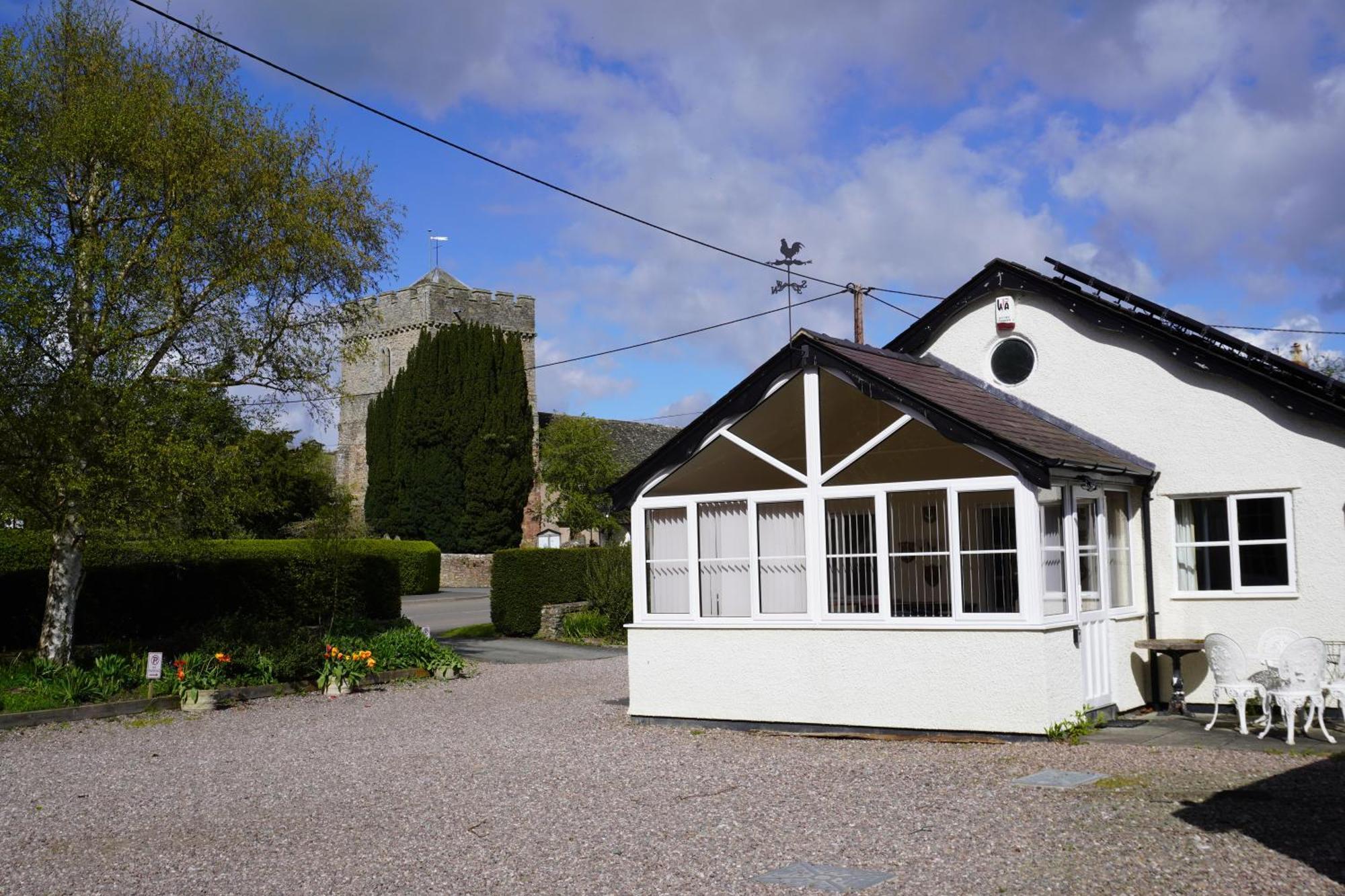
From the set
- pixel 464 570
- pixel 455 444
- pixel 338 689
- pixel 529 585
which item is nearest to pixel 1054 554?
pixel 338 689

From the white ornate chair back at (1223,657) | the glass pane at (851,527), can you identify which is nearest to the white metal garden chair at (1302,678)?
the white ornate chair back at (1223,657)

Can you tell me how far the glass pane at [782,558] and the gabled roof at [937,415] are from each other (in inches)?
44.3

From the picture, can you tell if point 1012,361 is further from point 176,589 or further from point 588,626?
point 176,589

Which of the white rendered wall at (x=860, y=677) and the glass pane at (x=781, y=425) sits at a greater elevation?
the glass pane at (x=781, y=425)

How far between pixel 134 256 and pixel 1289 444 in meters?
13.9

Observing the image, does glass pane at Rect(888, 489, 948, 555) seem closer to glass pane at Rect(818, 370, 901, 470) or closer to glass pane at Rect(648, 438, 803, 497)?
glass pane at Rect(818, 370, 901, 470)

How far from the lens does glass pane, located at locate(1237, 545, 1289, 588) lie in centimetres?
1228

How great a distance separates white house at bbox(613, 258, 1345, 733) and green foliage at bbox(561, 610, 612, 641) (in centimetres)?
1133

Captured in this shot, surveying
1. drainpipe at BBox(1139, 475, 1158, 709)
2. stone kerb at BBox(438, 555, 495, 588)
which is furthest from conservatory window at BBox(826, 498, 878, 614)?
stone kerb at BBox(438, 555, 495, 588)

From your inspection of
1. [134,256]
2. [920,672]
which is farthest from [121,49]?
[920,672]

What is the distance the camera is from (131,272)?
16359 millimetres

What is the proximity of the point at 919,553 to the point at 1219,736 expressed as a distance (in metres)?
3.08

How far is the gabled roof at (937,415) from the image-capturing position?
11.2m

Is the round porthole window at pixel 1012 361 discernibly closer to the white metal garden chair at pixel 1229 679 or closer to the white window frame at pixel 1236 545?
the white window frame at pixel 1236 545
